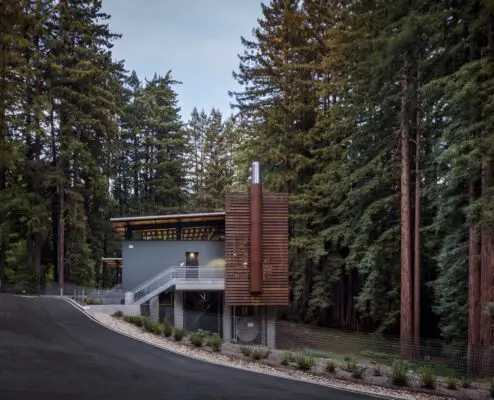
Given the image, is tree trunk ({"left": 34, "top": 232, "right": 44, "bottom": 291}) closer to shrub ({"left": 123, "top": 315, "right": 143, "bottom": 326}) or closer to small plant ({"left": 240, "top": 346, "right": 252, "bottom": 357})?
shrub ({"left": 123, "top": 315, "right": 143, "bottom": 326})

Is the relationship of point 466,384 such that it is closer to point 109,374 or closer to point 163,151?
point 109,374

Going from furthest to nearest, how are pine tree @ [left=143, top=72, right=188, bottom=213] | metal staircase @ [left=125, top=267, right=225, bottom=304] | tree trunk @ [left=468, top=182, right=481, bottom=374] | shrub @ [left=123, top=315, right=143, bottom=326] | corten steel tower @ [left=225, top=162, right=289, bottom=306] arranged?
pine tree @ [left=143, top=72, right=188, bottom=213], metal staircase @ [left=125, top=267, right=225, bottom=304], corten steel tower @ [left=225, top=162, right=289, bottom=306], shrub @ [left=123, top=315, right=143, bottom=326], tree trunk @ [left=468, top=182, right=481, bottom=374]

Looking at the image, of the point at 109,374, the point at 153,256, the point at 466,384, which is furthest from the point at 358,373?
the point at 153,256

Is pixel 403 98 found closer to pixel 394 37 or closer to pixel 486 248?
pixel 394 37

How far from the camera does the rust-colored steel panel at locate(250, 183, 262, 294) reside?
2044 centimetres

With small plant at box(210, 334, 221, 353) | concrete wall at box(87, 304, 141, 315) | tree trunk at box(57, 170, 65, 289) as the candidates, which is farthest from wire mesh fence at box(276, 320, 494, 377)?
tree trunk at box(57, 170, 65, 289)

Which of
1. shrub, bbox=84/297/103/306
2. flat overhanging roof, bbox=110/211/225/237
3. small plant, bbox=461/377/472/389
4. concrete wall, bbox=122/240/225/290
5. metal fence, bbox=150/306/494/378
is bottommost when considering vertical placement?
metal fence, bbox=150/306/494/378

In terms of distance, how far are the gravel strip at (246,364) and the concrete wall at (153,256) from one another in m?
7.75

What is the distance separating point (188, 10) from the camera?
33.0 metres

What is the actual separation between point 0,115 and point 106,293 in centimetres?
1093

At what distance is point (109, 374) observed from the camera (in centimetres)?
1087

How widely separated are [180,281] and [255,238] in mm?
4415

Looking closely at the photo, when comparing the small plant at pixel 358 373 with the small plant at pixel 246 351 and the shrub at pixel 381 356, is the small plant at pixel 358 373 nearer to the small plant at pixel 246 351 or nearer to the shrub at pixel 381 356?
the small plant at pixel 246 351

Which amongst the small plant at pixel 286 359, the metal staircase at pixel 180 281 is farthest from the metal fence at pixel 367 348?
the small plant at pixel 286 359
